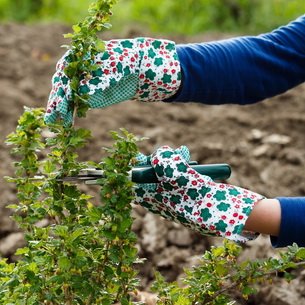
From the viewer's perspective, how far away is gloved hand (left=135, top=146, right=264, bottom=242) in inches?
71.7

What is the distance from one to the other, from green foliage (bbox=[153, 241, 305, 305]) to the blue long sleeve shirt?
97mm

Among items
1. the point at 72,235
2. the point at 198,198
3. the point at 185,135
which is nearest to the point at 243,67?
the point at 198,198

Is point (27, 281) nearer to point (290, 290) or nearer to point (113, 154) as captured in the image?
point (113, 154)

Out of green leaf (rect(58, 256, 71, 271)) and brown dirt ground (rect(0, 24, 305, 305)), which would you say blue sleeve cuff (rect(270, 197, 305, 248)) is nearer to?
green leaf (rect(58, 256, 71, 271))

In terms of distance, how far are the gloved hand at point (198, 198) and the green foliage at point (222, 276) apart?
3.2 inches

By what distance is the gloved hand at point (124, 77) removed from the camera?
6.13 feet

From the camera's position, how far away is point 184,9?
20.9 ft

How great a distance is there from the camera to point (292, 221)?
6.39ft

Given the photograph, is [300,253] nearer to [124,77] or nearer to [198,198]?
[198,198]

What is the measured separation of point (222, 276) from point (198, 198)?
0.21 meters

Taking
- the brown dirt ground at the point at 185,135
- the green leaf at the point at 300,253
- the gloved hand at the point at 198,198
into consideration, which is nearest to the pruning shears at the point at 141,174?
the gloved hand at the point at 198,198

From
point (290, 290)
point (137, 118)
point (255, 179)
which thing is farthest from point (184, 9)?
point (290, 290)

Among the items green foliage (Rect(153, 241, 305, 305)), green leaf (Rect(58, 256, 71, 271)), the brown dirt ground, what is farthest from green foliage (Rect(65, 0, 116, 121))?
the brown dirt ground

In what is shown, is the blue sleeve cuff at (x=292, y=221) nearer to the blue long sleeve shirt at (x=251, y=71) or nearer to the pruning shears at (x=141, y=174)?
the blue long sleeve shirt at (x=251, y=71)
